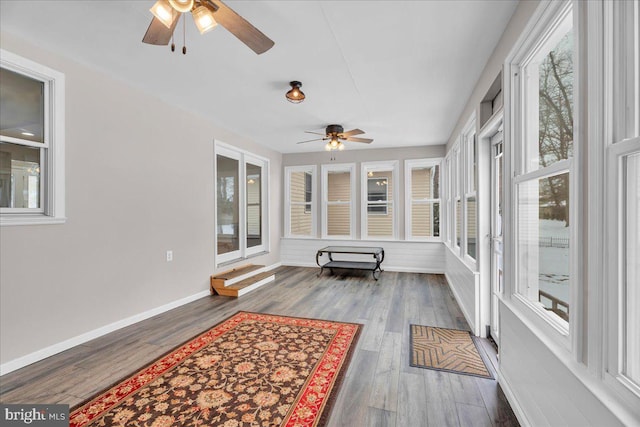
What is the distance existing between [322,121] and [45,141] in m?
3.18

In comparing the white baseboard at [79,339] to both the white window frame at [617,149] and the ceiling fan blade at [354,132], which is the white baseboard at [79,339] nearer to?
the ceiling fan blade at [354,132]

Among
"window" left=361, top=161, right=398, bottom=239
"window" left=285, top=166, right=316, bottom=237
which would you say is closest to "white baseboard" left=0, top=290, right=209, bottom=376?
"window" left=285, top=166, right=316, bottom=237

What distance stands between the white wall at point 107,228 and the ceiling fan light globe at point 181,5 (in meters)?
1.85

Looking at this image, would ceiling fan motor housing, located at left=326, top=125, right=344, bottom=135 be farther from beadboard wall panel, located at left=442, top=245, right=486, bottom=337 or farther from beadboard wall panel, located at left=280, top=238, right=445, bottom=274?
beadboard wall panel, located at left=280, top=238, right=445, bottom=274

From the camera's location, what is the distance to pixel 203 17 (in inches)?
64.2

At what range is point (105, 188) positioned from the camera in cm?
299

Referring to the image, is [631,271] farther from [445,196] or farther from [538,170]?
[445,196]

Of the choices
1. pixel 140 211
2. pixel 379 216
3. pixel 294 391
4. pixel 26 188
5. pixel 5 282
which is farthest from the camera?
pixel 379 216

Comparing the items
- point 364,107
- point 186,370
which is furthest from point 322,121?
point 186,370

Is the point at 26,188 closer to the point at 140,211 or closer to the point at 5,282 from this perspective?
the point at 5,282

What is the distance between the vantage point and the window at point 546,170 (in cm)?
141

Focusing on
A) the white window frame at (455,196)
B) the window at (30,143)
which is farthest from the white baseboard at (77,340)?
the white window frame at (455,196)

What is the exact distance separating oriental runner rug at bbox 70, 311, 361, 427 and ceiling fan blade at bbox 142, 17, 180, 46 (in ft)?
7.67

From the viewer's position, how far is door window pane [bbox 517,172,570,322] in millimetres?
1428
